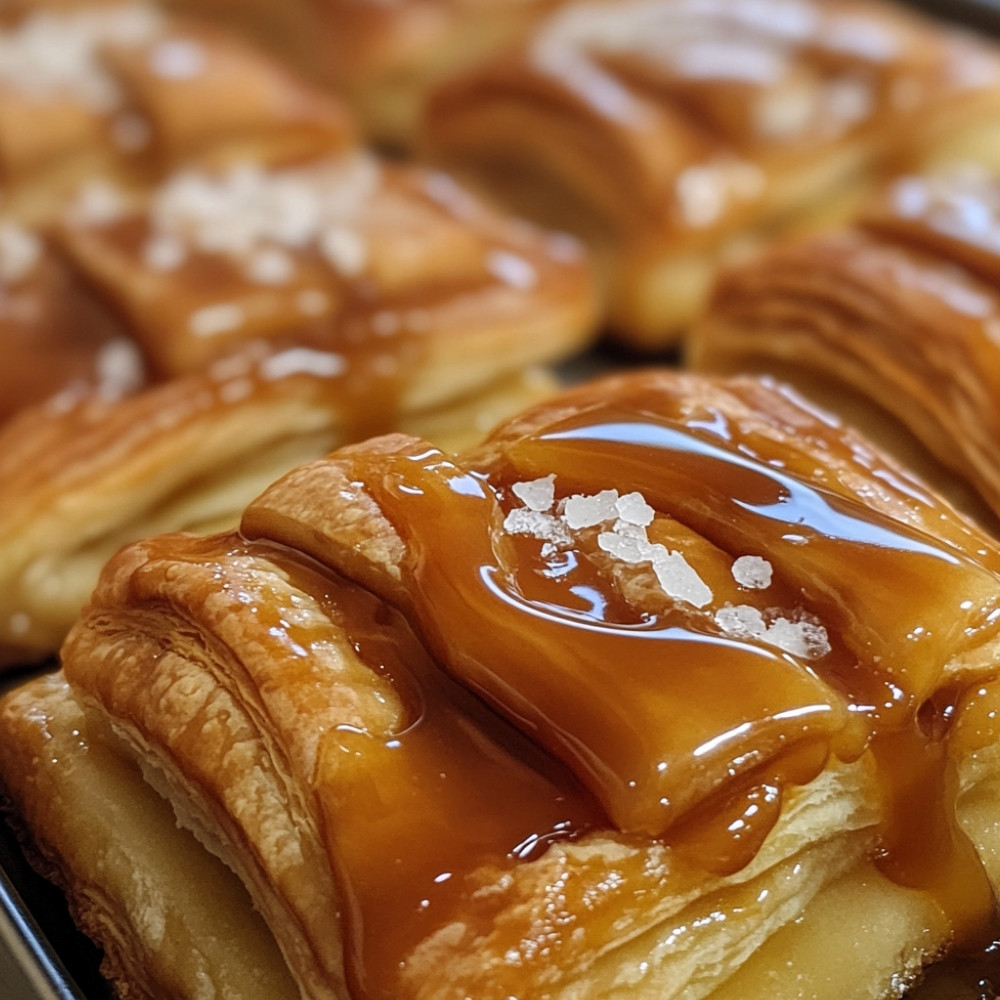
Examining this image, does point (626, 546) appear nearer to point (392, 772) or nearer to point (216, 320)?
point (392, 772)

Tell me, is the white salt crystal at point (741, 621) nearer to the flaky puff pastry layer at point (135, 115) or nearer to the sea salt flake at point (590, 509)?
the sea salt flake at point (590, 509)

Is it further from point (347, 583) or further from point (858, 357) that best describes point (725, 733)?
point (858, 357)

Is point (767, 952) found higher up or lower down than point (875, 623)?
lower down

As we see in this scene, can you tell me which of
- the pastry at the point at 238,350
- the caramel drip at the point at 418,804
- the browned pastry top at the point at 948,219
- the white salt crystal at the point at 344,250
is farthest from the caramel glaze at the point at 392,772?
the browned pastry top at the point at 948,219

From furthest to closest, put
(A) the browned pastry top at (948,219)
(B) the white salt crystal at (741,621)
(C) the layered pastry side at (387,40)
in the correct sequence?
(C) the layered pastry side at (387,40) < (A) the browned pastry top at (948,219) < (B) the white salt crystal at (741,621)

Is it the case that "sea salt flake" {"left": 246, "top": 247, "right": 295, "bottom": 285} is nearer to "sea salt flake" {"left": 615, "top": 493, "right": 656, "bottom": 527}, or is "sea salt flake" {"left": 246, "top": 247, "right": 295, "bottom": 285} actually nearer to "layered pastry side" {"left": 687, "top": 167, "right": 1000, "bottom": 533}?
"layered pastry side" {"left": 687, "top": 167, "right": 1000, "bottom": 533}

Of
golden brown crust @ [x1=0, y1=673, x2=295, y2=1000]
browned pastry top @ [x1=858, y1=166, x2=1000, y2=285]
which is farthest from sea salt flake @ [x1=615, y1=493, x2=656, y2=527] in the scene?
browned pastry top @ [x1=858, y1=166, x2=1000, y2=285]

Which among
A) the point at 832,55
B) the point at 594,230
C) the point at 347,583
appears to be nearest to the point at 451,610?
the point at 347,583

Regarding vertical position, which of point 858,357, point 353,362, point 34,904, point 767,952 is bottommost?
point 34,904
